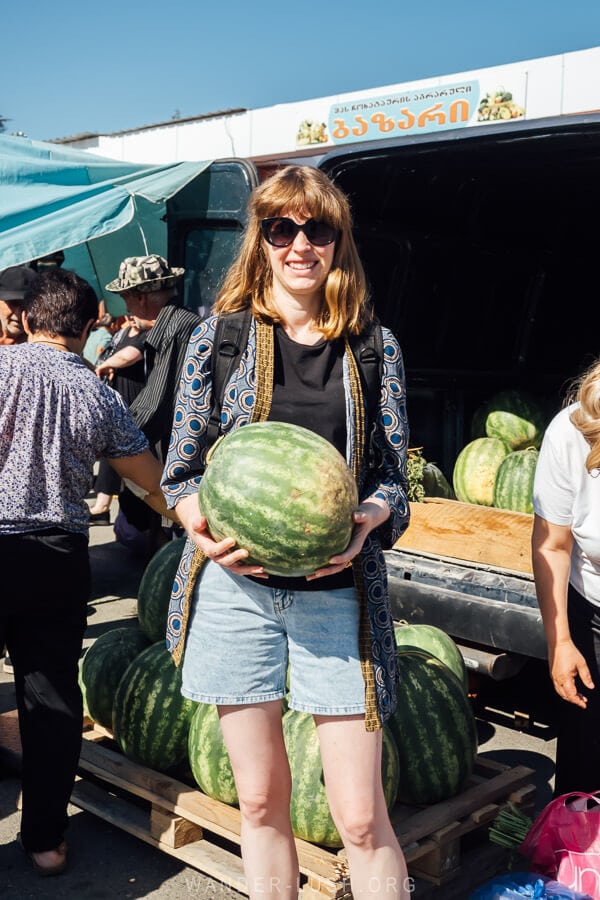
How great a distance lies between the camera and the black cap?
5863 mm

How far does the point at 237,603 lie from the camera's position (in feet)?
7.77

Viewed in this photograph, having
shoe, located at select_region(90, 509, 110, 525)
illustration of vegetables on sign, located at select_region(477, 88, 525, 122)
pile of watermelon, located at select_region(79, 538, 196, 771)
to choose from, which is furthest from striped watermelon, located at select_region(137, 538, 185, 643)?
illustration of vegetables on sign, located at select_region(477, 88, 525, 122)

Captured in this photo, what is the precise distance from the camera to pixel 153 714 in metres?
3.74

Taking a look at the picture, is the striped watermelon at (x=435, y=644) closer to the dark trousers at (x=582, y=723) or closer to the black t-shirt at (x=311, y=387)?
the dark trousers at (x=582, y=723)

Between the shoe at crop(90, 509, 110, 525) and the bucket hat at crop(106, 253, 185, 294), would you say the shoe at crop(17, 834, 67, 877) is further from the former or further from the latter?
the shoe at crop(90, 509, 110, 525)

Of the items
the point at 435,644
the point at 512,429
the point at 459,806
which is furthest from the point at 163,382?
the point at 459,806

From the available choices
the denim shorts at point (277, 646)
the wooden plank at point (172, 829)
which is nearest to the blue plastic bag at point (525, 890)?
the denim shorts at point (277, 646)

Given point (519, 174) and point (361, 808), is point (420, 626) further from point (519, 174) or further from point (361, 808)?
point (519, 174)

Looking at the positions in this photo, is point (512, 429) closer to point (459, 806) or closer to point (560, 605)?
point (459, 806)

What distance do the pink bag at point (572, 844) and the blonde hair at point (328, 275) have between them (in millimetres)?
1677

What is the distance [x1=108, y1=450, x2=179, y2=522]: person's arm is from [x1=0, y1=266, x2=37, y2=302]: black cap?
283 cm

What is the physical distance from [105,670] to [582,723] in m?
2.22

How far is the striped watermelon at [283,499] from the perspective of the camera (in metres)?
2.20

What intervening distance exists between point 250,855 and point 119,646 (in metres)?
2.08
